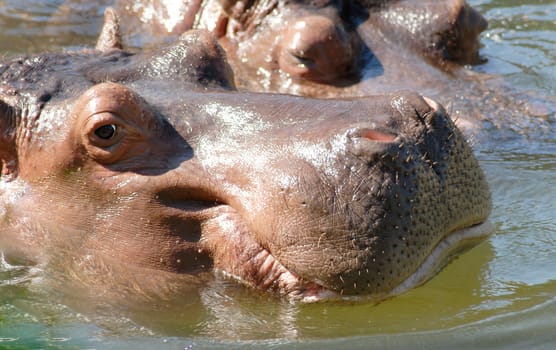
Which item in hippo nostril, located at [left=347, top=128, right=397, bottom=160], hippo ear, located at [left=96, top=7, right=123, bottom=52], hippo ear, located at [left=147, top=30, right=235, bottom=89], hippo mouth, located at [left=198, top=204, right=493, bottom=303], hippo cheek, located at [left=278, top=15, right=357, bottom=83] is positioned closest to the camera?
hippo nostril, located at [left=347, top=128, right=397, bottom=160]

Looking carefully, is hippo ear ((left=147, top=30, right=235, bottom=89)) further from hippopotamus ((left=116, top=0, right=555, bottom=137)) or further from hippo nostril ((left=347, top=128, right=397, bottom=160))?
hippopotamus ((left=116, top=0, right=555, bottom=137))

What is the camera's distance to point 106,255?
419cm

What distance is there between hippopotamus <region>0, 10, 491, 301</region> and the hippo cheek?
179 centimetres

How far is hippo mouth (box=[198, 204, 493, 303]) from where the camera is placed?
3.84m

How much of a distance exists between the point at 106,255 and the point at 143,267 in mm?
181

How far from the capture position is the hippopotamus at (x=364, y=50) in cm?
633

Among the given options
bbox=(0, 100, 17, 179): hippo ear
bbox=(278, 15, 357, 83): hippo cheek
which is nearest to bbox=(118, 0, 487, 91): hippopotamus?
bbox=(278, 15, 357, 83): hippo cheek

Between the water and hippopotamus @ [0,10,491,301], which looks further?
the water

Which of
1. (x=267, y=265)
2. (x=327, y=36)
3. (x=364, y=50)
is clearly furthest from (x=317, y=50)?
(x=267, y=265)

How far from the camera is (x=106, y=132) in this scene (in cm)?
405

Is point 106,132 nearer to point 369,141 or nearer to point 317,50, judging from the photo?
point 369,141

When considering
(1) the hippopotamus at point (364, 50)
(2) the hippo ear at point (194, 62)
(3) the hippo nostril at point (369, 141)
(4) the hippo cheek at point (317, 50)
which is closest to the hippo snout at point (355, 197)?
(3) the hippo nostril at point (369, 141)

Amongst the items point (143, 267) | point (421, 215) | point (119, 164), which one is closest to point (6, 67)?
point (119, 164)

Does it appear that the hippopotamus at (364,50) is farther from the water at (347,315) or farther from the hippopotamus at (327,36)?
the water at (347,315)
